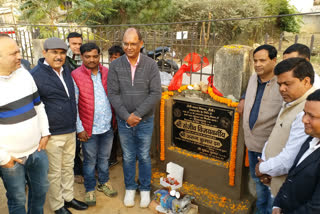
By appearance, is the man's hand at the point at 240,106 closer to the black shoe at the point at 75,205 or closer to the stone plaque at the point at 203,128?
the stone plaque at the point at 203,128

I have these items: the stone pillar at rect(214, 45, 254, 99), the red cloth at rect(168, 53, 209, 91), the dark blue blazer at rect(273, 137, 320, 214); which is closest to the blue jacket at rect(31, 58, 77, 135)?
the red cloth at rect(168, 53, 209, 91)

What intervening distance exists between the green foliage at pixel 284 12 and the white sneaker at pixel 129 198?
18363mm

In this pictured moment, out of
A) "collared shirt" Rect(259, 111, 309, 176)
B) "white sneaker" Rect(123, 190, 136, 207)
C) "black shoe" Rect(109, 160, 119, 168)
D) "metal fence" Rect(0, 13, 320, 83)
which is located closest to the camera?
"collared shirt" Rect(259, 111, 309, 176)

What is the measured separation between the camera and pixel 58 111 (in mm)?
2760

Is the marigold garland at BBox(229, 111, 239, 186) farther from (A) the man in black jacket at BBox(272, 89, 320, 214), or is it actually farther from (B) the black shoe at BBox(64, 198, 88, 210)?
(B) the black shoe at BBox(64, 198, 88, 210)

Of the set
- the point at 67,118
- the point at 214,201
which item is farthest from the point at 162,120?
the point at 67,118

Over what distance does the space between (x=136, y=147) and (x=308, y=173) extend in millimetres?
2230

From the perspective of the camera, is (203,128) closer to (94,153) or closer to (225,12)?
(94,153)

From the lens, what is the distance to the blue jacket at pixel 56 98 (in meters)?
2.64

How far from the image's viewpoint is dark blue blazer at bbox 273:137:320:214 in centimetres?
144

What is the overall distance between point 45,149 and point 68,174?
1.78 ft

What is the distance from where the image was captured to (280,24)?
20797mm

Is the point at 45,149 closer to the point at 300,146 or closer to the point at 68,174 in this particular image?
the point at 68,174

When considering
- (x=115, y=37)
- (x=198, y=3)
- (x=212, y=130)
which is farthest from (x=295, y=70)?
(x=198, y=3)
